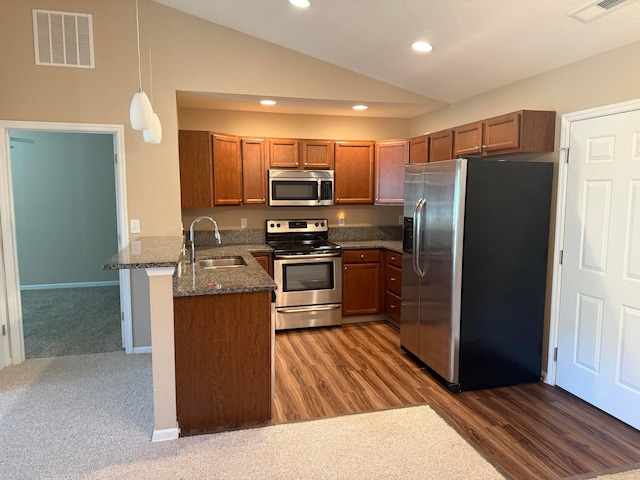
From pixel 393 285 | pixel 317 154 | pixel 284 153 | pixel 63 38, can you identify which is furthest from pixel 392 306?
pixel 63 38

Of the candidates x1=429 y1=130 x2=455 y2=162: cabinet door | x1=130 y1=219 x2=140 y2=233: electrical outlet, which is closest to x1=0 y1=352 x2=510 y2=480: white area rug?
x1=130 y1=219 x2=140 y2=233: electrical outlet

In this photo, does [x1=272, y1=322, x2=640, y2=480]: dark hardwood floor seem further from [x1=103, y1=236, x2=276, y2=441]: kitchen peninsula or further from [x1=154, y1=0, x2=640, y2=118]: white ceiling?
[x1=154, y1=0, x2=640, y2=118]: white ceiling

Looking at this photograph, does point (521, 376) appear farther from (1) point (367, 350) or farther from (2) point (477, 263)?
(1) point (367, 350)

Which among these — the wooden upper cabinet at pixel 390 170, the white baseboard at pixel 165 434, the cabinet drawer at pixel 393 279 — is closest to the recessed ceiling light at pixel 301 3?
the wooden upper cabinet at pixel 390 170

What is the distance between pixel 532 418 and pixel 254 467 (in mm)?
1887

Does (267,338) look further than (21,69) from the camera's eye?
No

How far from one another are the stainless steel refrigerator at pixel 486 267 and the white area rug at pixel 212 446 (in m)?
0.64

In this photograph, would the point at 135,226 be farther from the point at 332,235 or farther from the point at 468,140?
the point at 468,140

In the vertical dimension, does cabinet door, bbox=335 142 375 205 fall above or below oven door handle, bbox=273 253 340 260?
above

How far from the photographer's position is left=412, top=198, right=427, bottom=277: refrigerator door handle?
3.49 metres

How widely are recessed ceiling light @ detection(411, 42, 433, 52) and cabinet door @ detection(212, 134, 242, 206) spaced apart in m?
2.10

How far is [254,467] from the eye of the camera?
229 cm

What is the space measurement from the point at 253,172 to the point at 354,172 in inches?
47.8

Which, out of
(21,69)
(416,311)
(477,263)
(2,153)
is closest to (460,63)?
(477,263)
